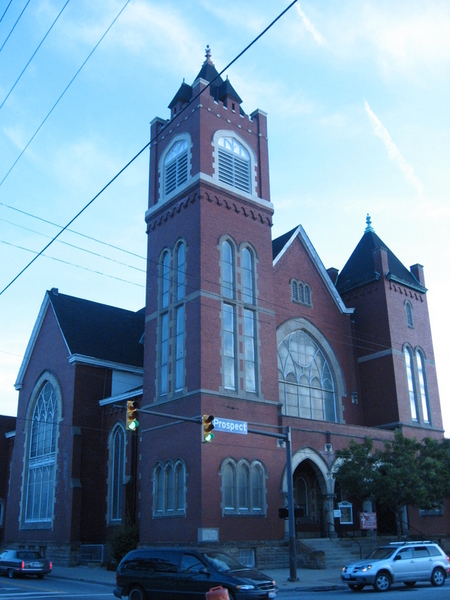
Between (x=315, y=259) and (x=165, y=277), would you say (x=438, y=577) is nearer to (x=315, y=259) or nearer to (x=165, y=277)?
(x=165, y=277)

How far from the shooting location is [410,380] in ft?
126

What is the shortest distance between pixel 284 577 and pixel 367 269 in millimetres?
21994

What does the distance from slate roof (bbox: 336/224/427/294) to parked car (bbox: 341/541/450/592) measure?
66.4 feet

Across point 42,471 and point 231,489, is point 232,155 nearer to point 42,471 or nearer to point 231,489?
point 231,489

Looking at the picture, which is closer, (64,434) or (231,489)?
(231,489)

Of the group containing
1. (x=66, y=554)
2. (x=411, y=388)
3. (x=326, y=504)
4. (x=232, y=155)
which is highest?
(x=232, y=155)

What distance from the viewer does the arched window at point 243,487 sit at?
2766 centimetres

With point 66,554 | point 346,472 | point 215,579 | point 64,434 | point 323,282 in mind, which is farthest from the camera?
point 323,282

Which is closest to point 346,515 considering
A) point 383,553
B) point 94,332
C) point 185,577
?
point 383,553

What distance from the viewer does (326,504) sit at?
103 ft

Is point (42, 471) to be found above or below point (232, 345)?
below

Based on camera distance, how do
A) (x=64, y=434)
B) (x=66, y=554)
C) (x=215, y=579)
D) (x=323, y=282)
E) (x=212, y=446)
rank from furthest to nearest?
(x=323, y=282) → (x=64, y=434) → (x=66, y=554) → (x=212, y=446) → (x=215, y=579)

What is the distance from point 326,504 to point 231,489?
611 centimetres

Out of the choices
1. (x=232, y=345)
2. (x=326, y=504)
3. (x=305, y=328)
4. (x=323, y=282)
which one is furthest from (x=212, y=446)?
(x=323, y=282)
